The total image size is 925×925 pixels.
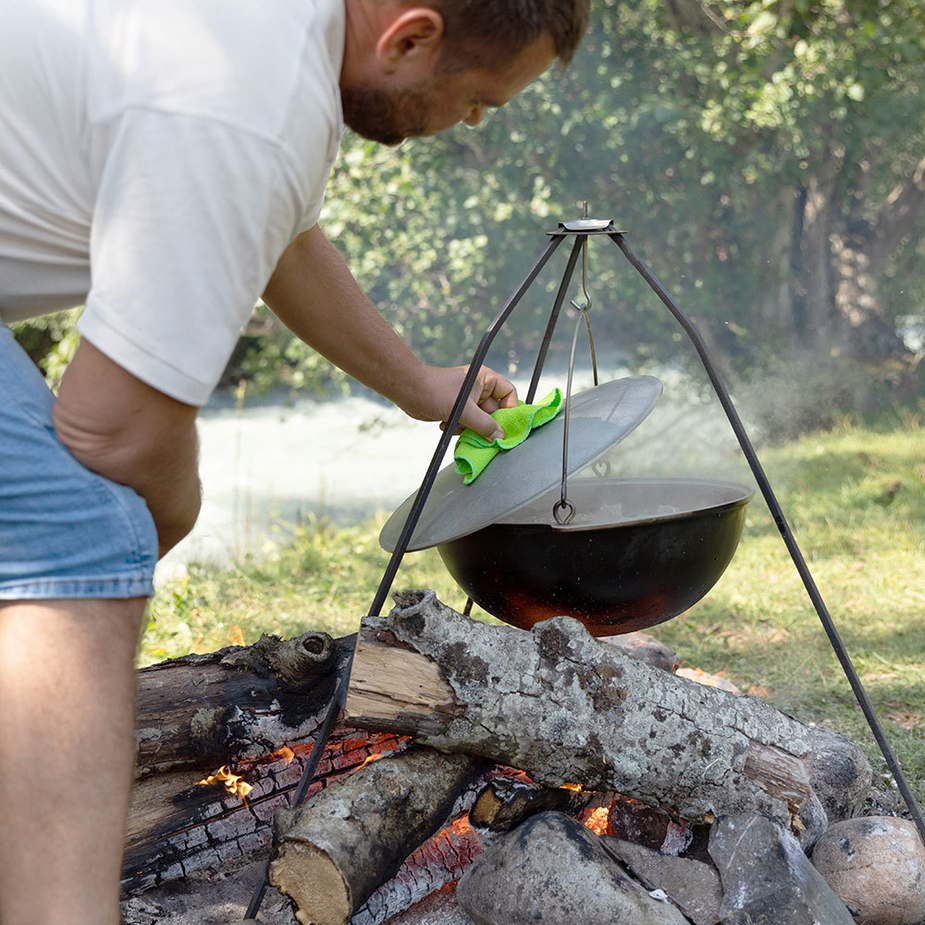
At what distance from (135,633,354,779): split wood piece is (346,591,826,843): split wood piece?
0.99 feet

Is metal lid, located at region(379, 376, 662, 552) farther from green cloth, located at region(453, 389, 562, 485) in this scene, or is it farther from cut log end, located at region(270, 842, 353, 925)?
cut log end, located at region(270, 842, 353, 925)

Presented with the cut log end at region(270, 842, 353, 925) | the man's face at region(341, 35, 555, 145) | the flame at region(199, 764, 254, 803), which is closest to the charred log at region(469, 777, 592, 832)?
the cut log end at region(270, 842, 353, 925)

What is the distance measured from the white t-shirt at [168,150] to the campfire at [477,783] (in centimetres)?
93

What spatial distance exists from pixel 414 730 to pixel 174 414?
0.96 meters

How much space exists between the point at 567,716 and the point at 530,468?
522mm

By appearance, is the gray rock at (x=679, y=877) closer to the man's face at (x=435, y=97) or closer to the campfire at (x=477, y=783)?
the campfire at (x=477, y=783)

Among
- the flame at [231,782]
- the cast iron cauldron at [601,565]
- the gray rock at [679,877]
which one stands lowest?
the flame at [231,782]

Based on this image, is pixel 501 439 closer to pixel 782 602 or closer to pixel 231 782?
pixel 231 782

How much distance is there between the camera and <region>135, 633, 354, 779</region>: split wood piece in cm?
206

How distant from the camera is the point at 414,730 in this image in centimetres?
195

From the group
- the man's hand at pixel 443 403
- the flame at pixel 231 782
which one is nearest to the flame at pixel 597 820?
the flame at pixel 231 782

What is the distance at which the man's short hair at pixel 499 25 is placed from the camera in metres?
1.32

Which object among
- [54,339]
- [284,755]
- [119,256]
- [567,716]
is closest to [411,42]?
[119,256]

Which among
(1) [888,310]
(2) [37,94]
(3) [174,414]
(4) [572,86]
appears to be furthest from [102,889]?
(1) [888,310]
